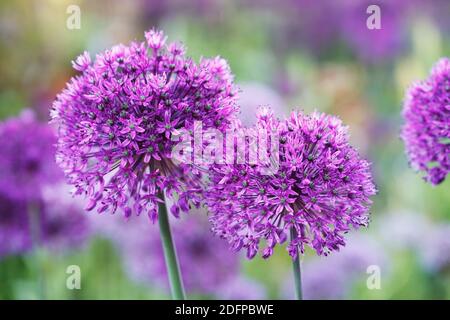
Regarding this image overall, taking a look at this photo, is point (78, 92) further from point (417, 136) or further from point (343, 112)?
point (343, 112)

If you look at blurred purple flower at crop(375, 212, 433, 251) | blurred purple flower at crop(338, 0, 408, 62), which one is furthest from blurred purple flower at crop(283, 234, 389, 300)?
blurred purple flower at crop(338, 0, 408, 62)

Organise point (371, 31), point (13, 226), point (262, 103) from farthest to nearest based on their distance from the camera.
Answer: point (371, 31)
point (262, 103)
point (13, 226)

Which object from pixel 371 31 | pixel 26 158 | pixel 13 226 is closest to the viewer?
pixel 26 158

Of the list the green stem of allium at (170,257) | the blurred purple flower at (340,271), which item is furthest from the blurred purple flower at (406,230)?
the green stem of allium at (170,257)

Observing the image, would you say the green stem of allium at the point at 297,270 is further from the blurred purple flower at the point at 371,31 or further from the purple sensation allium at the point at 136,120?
the blurred purple flower at the point at 371,31

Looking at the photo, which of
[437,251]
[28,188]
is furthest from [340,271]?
[28,188]

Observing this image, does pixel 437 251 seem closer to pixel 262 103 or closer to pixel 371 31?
pixel 262 103
